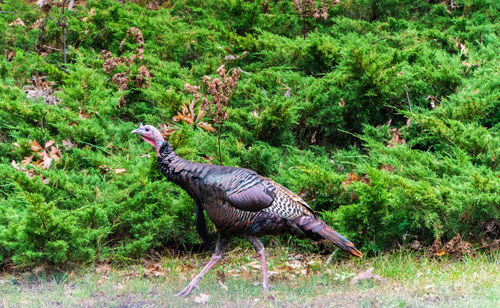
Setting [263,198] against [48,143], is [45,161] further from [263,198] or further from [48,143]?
[263,198]

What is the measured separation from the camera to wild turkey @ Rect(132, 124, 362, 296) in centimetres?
493

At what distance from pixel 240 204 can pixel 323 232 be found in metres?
0.86

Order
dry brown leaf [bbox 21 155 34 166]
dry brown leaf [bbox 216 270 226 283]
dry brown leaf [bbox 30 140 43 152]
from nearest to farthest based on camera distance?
dry brown leaf [bbox 216 270 226 283]
dry brown leaf [bbox 21 155 34 166]
dry brown leaf [bbox 30 140 43 152]

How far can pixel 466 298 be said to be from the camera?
4715 mm

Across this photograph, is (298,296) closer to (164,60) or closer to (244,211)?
(244,211)

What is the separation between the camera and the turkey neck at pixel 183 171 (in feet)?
16.4

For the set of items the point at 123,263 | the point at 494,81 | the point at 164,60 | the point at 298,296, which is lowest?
the point at 123,263

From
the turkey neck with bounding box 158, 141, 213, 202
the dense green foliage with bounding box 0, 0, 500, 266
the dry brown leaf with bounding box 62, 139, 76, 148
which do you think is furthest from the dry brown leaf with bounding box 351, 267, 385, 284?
the dry brown leaf with bounding box 62, 139, 76, 148

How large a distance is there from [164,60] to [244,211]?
15.9 ft

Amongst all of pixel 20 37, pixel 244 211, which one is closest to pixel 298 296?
pixel 244 211

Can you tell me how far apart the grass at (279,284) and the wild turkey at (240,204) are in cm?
27

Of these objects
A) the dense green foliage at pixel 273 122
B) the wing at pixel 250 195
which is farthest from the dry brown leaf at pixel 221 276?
the wing at pixel 250 195

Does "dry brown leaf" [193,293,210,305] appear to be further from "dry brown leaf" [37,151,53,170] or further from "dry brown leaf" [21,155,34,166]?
"dry brown leaf" [21,155,34,166]

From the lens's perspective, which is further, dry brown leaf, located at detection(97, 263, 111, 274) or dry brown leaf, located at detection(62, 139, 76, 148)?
dry brown leaf, located at detection(62, 139, 76, 148)
